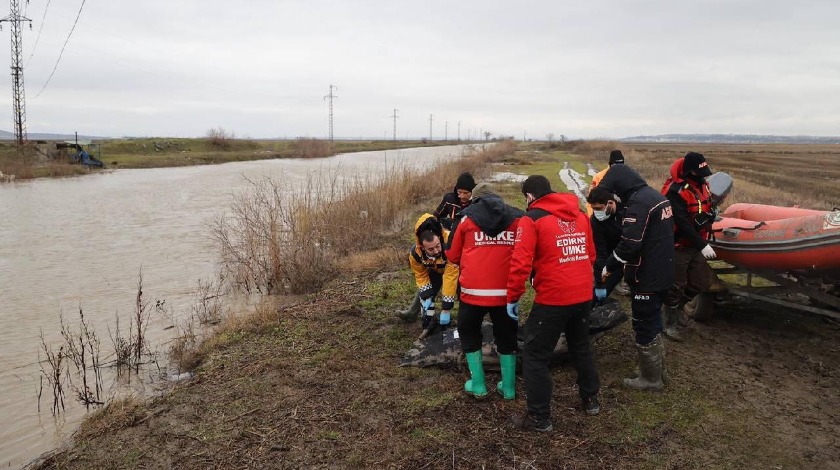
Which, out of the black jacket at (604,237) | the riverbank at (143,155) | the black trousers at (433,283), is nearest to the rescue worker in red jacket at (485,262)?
the black trousers at (433,283)

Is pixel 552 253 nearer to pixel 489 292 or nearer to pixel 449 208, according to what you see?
pixel 489 292

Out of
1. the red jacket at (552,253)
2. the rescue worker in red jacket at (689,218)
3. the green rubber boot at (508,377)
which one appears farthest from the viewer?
the rescue worker in red jacket at (689,218)

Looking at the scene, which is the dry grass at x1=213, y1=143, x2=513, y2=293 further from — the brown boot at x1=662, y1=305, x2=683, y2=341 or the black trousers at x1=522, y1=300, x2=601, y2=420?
the black trousers at x1=522, y1=300, x2=601, y2=420

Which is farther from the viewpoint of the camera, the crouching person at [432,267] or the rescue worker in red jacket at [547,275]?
the crouching person at [432,267]

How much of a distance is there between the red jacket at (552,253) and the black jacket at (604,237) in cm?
216

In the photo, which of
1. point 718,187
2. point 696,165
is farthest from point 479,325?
point 718,187

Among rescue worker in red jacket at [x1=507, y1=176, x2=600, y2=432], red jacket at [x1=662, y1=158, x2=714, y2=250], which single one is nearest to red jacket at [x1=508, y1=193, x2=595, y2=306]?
rescue worker in red jacket at [x1=507, y1=176, x2=600, y2=432]

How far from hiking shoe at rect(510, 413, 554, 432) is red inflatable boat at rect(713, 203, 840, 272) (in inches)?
128

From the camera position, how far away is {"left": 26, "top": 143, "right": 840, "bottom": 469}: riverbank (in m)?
3.76

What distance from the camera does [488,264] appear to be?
4.04m

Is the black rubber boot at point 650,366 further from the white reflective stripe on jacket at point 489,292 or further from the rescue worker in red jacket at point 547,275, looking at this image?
the white reflective stripe on jacket at point 489,292

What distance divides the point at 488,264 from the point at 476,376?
102 centimetres

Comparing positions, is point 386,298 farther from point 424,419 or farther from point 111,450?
point 111,450

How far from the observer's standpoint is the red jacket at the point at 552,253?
12.1 ft
